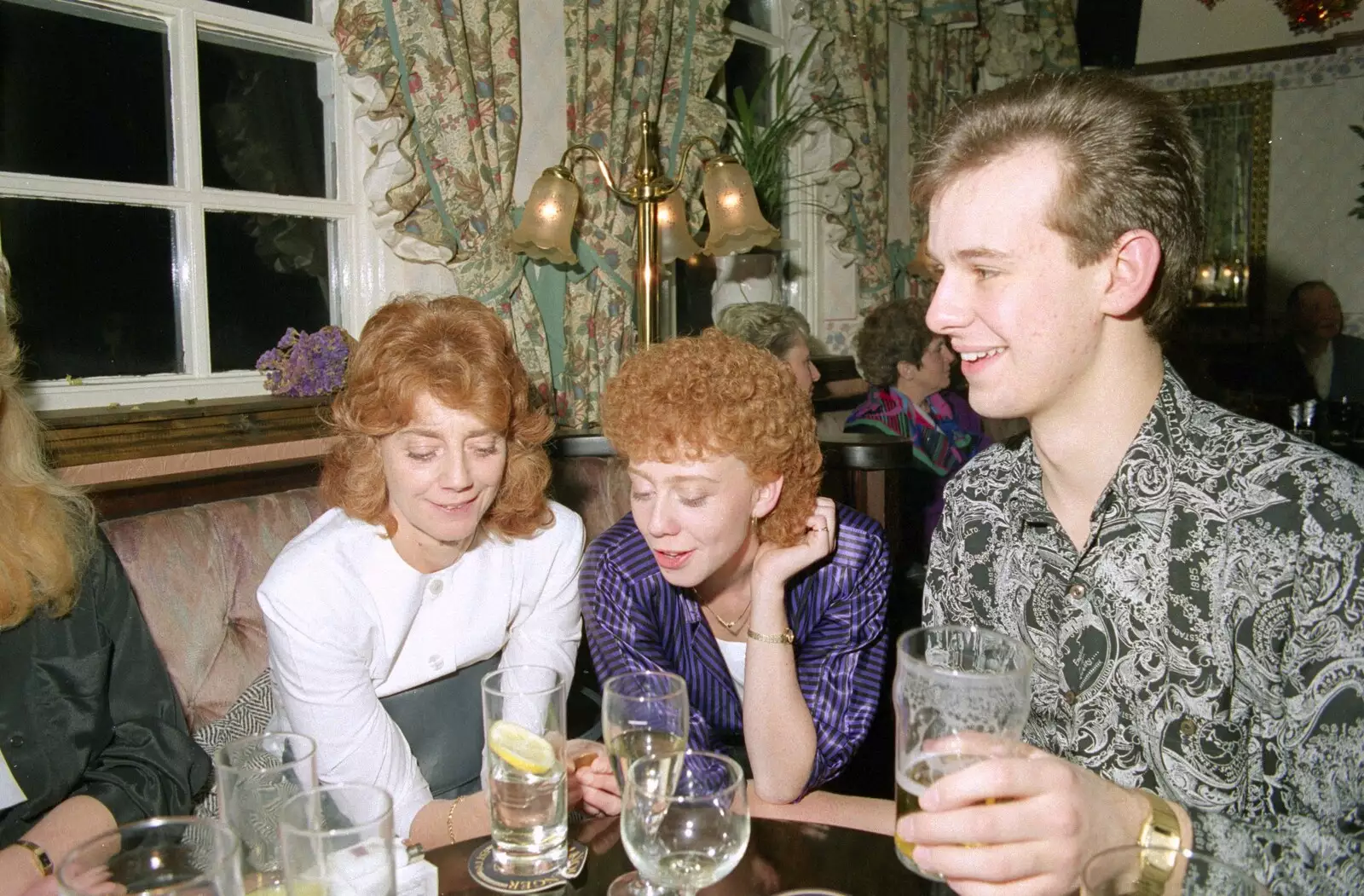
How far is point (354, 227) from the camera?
3.06m

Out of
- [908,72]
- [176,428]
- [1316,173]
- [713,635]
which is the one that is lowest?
[713,635]

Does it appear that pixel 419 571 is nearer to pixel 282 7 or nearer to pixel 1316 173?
pixel 282 7

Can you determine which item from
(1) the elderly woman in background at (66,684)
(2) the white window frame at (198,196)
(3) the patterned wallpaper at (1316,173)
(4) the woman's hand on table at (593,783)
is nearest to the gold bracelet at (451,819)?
(4) the woman's hand on table at (593,783)

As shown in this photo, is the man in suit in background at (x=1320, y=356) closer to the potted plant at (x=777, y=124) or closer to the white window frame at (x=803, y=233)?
the white window frame at (x=803, y=233)

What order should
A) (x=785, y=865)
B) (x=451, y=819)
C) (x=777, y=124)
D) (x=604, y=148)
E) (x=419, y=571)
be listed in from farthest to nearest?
1. (x=777, y=124)
2. (x=604, y=148)
3. (x=419, y=571)
4. (x=451, y=819)
5. (x=785, y=865)

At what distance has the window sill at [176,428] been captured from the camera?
2266 mm

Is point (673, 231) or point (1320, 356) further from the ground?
point (673, 231)

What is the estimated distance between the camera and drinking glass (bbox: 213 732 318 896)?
3.01 ft

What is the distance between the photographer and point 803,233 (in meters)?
5.07

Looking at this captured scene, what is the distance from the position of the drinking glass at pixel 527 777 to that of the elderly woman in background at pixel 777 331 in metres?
2.86

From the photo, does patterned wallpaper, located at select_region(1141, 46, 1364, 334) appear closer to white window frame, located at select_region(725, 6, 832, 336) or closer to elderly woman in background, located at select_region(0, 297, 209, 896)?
white window frame, located at select_region(725, 6, 832, 336)

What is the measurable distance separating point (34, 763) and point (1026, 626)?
5.08 feet

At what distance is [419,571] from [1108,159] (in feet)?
4.40

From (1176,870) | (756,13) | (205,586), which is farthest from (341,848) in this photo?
(756,13)
